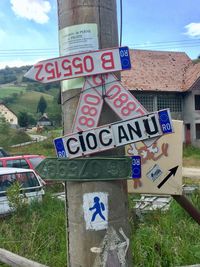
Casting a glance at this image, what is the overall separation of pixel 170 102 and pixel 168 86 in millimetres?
1312

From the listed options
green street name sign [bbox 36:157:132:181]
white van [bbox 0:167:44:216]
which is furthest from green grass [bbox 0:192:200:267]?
white van [bbox 0:167:44:216]

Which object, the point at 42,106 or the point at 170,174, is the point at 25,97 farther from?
the point at 170,174

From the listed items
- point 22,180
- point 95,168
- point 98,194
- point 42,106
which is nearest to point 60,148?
point 95,168

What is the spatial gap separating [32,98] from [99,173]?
4971 inches

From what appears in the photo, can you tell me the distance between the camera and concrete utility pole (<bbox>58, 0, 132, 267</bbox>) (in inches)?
88.4

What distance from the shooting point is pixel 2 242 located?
4.56 metres

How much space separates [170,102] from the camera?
3045cm

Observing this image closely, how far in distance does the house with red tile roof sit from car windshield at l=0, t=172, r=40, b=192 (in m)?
20.0

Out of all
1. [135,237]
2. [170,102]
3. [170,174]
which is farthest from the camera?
[170,102]

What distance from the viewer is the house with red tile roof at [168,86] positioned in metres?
28.9

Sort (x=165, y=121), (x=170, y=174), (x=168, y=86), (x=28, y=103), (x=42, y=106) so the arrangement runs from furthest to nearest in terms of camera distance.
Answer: (x=28, y=103) → (x=42, y=106) → (x=168, y=86) → (x=170, y=174) → (x=165, y=121)

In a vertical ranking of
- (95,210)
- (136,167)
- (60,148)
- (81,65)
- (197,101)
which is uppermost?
(197,101)

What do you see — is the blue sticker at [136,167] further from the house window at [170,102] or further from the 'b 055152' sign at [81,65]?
the house window at [170,102]

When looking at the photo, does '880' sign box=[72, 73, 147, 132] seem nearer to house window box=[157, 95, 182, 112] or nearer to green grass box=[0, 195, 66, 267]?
green grass box=[0, 195, 66, 267]
